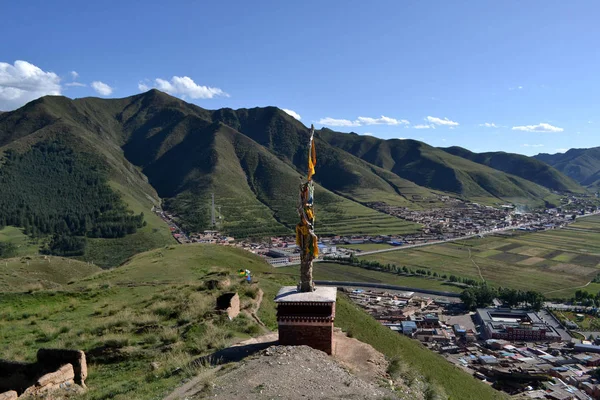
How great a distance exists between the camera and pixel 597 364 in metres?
47.4

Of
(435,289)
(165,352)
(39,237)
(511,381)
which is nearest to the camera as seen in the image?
(165,352)

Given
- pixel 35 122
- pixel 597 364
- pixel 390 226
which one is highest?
pixel 35 122

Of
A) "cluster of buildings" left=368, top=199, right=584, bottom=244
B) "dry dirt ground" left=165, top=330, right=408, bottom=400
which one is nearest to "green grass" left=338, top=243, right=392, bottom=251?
"cluster of buildings" left=368, top=199, right=584, bottom=244

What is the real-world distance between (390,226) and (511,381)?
102026 millimetres

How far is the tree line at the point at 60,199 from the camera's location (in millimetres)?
102250

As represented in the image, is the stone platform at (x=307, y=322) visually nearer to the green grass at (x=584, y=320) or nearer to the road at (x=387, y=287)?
→ the green grass at (x=584, y=320)

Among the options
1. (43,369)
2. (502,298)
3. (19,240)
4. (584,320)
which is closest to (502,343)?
(502,298)

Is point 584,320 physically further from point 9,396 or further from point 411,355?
Answer: point 9,396

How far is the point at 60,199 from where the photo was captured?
122750 millimetres

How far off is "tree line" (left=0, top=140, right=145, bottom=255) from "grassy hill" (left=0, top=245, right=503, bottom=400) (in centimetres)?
7150

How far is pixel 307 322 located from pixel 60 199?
13041cm

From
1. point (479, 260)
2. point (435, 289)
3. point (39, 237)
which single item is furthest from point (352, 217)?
point (39, 237)

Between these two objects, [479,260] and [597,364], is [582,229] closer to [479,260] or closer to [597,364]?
[479,260]

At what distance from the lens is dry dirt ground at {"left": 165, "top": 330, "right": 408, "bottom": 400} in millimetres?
10219
